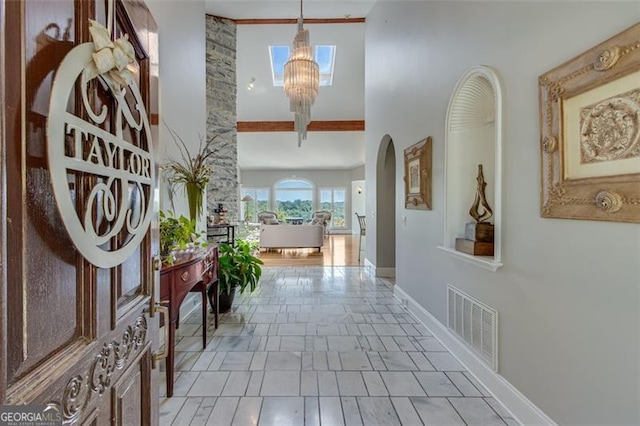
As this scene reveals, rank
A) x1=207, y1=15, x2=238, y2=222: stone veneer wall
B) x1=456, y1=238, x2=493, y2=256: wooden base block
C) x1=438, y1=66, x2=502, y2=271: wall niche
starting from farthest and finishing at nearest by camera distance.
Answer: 1. x1=207, y1=15, x2=238, y2=222: stone veneer wall
2. x1=438, y1=66, x2=502, y2=271: wall niche
3. x1=456, y1=238, x2=493, y2=256: wooden base block

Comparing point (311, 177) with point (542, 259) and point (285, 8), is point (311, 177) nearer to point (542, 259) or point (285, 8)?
point (285, 8)

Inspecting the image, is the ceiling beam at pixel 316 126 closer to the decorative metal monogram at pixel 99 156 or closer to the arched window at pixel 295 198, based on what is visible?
the arched window at pixel 295 198

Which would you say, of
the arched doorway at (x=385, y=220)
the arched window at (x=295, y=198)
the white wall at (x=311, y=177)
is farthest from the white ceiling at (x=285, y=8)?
the arched window at (x=295, y=198)

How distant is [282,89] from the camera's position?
8578 millimetres

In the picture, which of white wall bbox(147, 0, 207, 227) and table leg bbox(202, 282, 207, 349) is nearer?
table leg bbox(202, 282, 207, 349)

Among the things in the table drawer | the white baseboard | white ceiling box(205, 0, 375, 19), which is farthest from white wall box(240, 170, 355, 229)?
the table drawer

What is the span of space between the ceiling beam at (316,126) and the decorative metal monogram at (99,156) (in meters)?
9.41

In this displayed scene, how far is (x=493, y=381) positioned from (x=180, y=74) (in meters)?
4.04

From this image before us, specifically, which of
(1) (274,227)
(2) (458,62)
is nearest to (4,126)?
(2) (458,62)

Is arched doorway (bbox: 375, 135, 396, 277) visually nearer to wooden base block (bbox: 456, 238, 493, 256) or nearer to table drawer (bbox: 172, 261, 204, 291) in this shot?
wooden base block (bbox: 456, 238, 493, 256)

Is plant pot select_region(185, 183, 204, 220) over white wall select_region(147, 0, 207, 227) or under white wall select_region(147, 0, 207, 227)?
under

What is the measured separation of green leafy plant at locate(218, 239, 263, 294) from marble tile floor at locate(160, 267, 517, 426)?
37 centimetres

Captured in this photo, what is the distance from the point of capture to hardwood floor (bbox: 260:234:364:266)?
6.86 metres

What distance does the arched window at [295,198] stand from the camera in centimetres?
1466
